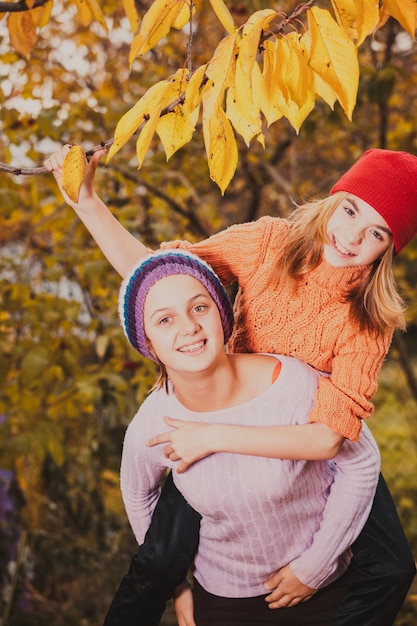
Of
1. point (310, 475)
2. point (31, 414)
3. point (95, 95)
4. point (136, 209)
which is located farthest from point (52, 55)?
point (310, 475)

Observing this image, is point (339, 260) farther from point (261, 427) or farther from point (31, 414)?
point (31, 414)

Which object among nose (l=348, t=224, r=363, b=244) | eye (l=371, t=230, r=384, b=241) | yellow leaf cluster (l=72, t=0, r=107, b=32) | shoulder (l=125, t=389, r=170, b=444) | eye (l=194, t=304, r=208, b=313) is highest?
yellow leaf cluster (l=72, t=0, r=107, b=32)

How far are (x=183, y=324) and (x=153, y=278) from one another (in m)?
0.11

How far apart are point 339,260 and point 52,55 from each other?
2956 millimetres

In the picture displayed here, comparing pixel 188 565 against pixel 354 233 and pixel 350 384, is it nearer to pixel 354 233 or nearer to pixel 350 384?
pixel 350 384

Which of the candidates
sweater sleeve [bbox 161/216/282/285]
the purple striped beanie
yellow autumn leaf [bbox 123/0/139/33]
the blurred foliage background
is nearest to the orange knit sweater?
sweater sleeve [bbox 161/216/282/285]

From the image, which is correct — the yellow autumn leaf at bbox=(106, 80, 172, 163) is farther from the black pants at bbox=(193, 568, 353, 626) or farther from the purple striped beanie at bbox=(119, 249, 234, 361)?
the black pants at bbox=(193, 568, 353, 626)

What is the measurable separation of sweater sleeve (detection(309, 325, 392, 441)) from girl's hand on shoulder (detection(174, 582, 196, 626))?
1.89 feet

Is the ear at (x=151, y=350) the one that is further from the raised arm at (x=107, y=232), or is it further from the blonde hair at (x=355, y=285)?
the blonde hair at (x=355, y=285)

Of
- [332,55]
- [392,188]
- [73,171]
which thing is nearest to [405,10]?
[332,55]

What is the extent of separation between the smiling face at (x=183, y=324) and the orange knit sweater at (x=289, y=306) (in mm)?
159

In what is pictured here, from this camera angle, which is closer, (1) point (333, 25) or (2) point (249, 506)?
(1) point (333, 25)

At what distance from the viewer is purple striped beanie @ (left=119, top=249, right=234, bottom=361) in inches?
52.6

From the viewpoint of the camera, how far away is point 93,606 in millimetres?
3639
